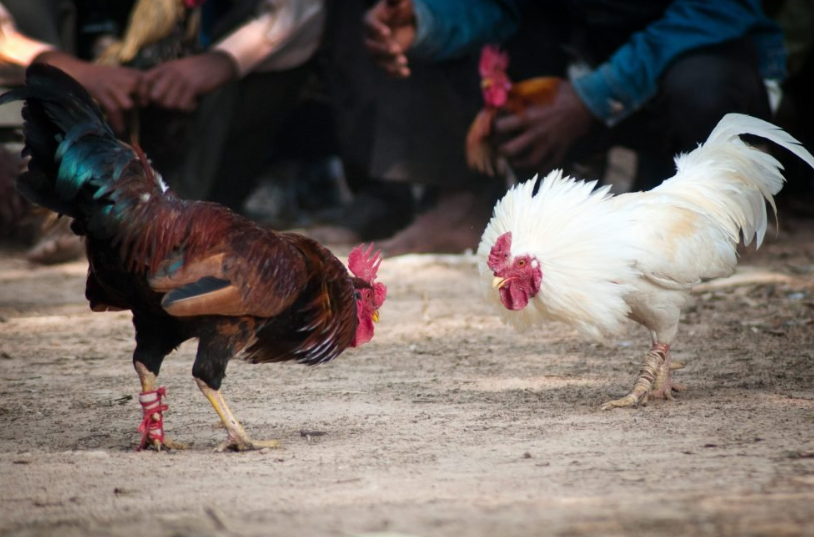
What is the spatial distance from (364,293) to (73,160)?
3.70 ft

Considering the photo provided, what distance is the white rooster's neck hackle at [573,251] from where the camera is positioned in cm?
378

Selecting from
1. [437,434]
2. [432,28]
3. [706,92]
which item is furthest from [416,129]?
[437,434]

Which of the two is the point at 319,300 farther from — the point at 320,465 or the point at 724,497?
the point at 724,497

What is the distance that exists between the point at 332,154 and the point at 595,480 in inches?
Answer: 285

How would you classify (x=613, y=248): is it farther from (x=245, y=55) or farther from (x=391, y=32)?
(x=245, y=55)

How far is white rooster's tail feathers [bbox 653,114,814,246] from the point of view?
425 cm

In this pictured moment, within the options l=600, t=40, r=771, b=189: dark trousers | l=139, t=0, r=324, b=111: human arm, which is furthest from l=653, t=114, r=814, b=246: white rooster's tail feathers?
l=139, t=0, r=324, b=111: human arm

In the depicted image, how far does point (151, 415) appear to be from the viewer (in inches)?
138

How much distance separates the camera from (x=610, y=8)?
712 centimetres

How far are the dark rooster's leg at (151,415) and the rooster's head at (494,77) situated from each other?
13.3 feet

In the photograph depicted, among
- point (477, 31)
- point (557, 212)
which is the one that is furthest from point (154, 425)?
point (477, 31)

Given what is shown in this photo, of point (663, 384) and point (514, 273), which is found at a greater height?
point (514, 273)

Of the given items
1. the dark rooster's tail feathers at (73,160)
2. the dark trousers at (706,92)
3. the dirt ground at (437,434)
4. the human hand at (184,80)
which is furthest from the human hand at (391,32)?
the dark rooster's tail feathers at (73,160)

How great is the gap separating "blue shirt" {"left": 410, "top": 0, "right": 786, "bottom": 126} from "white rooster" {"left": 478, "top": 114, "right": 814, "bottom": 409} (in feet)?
8.66
